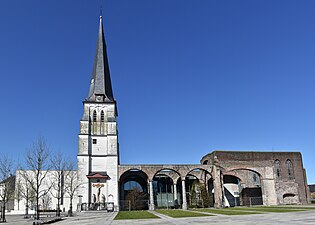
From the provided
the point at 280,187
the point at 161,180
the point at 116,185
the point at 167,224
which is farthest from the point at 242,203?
the point at 167,224

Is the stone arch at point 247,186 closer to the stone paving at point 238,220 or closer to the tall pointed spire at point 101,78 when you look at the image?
the tall pointed spire at point 101,78

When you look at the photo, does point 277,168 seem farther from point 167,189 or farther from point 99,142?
point 99,142

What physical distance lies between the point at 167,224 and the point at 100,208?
3031 centimetres

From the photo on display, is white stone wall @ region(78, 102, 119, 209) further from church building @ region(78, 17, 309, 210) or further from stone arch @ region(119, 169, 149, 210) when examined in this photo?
stone arch @ region(119, 169, 149, 210)

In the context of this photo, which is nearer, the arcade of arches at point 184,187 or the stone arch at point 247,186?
the arcade of arches at point 184,187

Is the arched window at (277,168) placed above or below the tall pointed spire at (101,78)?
below

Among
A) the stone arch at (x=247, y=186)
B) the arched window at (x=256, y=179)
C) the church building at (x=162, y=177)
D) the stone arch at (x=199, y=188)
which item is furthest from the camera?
the arched window at (x=256, y=179)

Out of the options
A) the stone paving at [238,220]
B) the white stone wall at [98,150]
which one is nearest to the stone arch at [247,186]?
the white stone wall at [98,150]

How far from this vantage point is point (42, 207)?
47.3m

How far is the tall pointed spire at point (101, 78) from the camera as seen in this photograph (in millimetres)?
54562

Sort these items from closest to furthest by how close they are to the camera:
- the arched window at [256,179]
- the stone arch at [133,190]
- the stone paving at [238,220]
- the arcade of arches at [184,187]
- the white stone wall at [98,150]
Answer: the stone paving at [238,220] → the arcade of arches at [184,187] → the white stone wall at [98,150] → the stone arch at [133,190] → the arched window at [256,179]

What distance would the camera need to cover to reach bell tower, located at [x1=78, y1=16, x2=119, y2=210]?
155ft

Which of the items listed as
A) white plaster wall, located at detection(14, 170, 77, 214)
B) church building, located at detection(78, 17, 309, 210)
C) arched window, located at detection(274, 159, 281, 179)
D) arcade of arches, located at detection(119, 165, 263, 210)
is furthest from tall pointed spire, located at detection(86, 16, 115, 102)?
arched window, located at detection(274, 159, 281, 179)

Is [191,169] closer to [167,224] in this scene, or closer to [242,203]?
[242,203]
